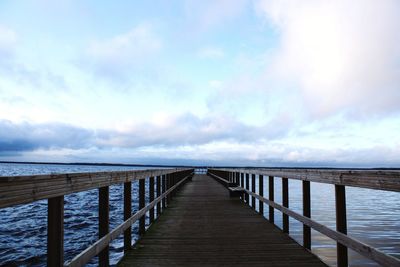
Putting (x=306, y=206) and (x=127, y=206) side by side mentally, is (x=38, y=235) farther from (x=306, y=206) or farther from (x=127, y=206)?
(x=306, y=206)

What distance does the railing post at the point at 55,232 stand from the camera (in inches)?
116

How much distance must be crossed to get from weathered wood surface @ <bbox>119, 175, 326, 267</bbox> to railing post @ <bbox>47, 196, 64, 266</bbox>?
235 cm

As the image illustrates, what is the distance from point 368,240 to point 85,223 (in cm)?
1048

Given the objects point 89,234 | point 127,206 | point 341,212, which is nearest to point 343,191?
point 341,212

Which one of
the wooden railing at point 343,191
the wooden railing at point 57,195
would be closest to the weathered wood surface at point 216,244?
the wooden railing at point 343,191

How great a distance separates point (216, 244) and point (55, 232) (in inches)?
155

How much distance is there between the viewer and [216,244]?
647cm

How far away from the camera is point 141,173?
6.80 meters

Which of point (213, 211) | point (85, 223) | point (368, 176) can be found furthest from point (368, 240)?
point (85, 223)

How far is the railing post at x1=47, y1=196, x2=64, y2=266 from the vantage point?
2947 millimetres

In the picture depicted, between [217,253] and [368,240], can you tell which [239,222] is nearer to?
[217,253]

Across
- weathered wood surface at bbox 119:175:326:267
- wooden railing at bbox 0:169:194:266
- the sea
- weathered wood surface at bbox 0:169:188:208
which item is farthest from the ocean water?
weathered wood surface at bbox 0:169:188:208

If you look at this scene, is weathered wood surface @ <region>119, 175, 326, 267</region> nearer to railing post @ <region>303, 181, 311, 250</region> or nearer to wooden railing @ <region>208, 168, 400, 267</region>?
railing post @ <region>303, 181, 311, 250</region>

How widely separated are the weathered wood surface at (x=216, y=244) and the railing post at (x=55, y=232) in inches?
92.3
